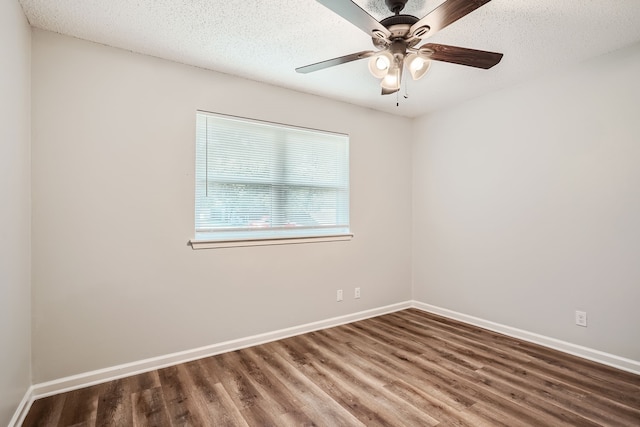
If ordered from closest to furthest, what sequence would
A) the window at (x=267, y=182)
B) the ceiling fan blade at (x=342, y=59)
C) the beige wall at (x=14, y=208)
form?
the beige wall at (x=14, y=208) < the ceiling fan blade at (x=342, y=59) < the window at (x=267, y=182)

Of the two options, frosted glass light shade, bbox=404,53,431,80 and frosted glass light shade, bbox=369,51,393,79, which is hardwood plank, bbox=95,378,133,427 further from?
frosted glass light shade, bbox=404,53,431,80

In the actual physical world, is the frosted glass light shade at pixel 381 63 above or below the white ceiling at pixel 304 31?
below

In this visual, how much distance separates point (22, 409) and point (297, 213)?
2.40 metres

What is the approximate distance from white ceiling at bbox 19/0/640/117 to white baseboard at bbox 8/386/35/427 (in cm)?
239

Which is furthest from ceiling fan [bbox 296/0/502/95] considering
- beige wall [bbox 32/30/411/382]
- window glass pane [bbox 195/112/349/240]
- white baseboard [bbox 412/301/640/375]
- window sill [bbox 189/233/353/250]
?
white baseboard [bbox 412/301/640/375]

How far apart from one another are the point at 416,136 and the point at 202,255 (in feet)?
9.86

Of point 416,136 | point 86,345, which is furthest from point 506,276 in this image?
point 86,345

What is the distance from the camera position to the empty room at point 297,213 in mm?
1927

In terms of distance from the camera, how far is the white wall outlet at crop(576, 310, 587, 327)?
8.68 ft

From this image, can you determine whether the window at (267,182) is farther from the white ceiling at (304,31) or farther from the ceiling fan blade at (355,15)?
the ceiling fan blade at (355,15)

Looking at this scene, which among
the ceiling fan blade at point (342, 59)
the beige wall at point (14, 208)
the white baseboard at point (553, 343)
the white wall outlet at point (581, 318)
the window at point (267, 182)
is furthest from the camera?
the window at point (267, 182)

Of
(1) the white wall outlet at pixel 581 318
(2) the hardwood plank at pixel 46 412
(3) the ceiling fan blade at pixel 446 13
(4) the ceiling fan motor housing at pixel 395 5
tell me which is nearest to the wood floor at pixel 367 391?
(2) the hardwood plank at pixel 46 412

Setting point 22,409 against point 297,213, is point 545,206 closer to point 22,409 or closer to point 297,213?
point 297,213

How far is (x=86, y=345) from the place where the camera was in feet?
7.44
